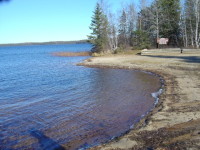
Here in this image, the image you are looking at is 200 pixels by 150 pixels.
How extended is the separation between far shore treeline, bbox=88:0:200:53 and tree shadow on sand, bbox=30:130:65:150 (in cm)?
3099

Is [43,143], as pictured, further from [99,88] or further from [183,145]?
[99,88]

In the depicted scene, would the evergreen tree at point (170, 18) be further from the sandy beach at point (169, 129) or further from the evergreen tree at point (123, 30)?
the sandy beach at point (169, 129)

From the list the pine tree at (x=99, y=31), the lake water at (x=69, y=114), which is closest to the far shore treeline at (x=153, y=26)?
the pine tree at (x=99, y=31)

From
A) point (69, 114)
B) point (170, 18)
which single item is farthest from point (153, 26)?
point (69, 114)

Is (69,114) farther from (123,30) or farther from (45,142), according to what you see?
(123,30)

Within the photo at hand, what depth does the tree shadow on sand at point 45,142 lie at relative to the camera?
6.29 metres

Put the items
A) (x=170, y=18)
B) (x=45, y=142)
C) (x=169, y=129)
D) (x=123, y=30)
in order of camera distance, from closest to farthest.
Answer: (x=169, y=129) < (x=45, y=142) < (x=170, y=18) < (x=123, y=30)

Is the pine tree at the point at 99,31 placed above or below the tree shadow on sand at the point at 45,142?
above

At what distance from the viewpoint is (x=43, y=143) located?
660cm

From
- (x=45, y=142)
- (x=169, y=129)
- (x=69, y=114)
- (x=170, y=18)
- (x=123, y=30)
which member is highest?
(x=170, y=18)

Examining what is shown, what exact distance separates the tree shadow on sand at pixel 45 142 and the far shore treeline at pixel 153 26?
3099 centimetres

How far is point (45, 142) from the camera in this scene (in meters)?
6.66

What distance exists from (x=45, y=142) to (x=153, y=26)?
38109mm

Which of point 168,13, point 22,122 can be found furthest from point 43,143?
point 168,13
